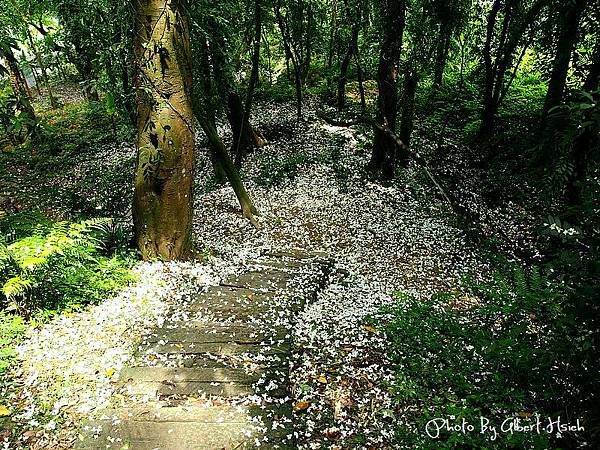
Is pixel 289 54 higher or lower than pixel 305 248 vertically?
higher

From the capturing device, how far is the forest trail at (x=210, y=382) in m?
3.00

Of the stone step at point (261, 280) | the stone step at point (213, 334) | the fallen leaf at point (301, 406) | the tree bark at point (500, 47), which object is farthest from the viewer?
the tree bark at point (500, 47)

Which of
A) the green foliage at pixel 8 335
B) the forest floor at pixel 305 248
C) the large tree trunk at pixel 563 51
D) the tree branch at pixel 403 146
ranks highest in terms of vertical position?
the large tree trunk at pixel 563 51

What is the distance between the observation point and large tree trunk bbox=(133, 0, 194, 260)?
5029mm

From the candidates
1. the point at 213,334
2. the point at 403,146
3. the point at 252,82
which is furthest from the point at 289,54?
the point at 213,334

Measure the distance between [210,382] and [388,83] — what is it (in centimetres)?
755

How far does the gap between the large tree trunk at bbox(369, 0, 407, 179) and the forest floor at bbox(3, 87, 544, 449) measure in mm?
515

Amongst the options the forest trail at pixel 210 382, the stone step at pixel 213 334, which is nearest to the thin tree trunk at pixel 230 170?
the forest trail at pixel 210 382

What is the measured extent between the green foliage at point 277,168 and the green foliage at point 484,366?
246 inches

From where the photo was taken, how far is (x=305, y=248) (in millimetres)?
7938

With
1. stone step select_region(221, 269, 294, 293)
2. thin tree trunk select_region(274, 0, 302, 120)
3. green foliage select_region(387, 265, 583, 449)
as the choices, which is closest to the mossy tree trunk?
stone step select_region(221, 269, 294, 293)

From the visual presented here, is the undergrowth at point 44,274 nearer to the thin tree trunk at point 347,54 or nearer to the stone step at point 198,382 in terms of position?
the stone step at point 198,382

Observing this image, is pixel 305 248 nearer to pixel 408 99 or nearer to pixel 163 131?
pixel 163 131

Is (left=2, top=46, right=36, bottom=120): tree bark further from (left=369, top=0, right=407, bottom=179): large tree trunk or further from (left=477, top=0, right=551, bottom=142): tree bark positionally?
(left=477, top=0, right=551, bottom=142): tree bark
